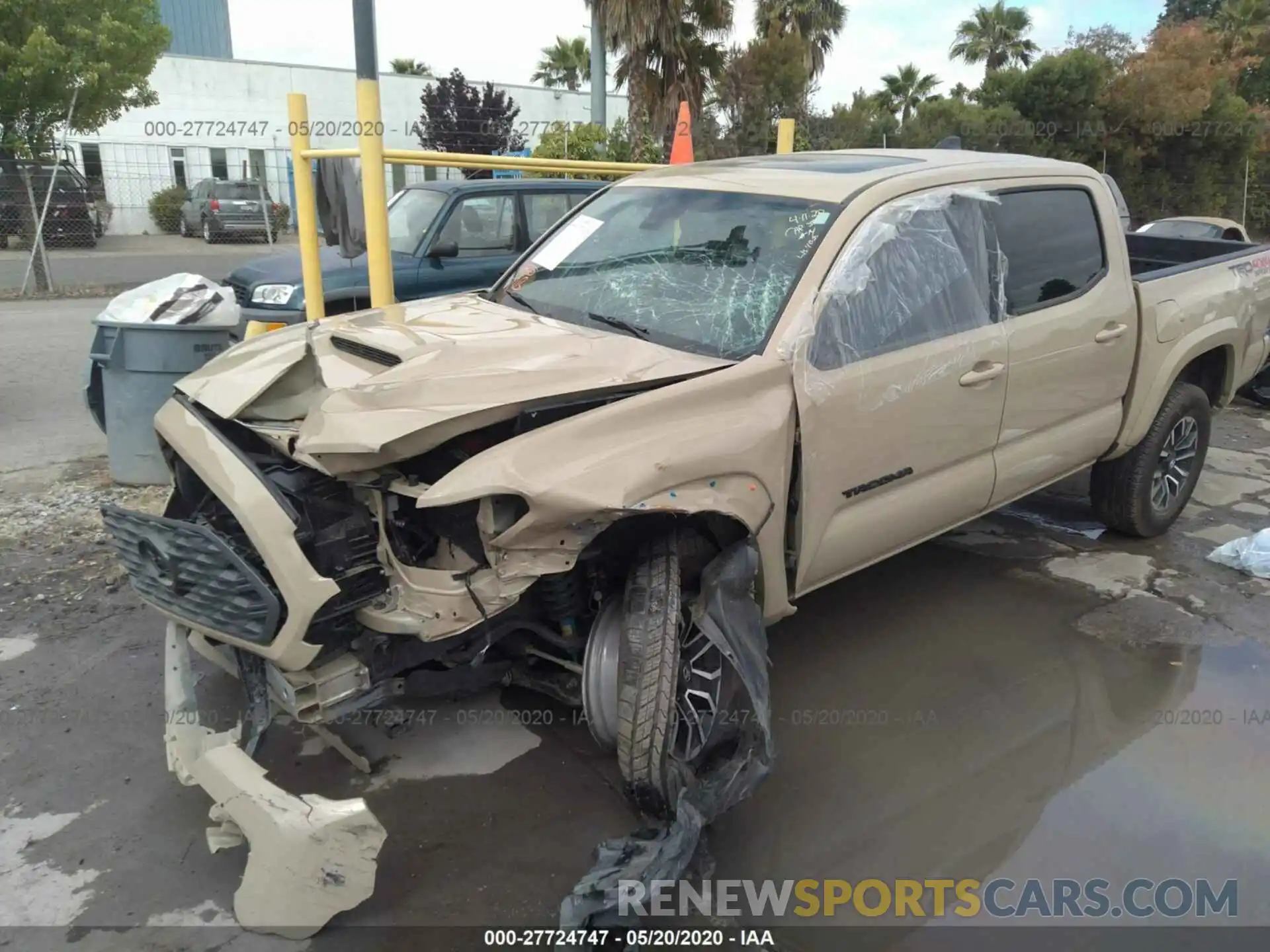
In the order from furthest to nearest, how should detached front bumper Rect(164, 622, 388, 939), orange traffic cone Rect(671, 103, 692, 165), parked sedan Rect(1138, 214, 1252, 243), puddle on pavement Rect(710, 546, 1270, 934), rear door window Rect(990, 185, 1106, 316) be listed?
parked sedan Rect(1138, 214, 1252, 243) → orange traffic cone Rect(671, 103, 692, 165) → rear door window Rect(990, 185, 1106, 316) → puddle on pavement Rect(710, 546, 1270, 934) → detached front bumper Rect(164, 622, 388, 939)

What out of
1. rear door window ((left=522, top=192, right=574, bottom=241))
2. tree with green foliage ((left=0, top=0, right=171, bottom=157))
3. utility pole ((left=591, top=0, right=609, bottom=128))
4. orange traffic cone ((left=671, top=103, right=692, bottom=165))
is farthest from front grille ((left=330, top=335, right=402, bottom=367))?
tree with green foliage ((left=0, top=0, right=171, bottom=157))

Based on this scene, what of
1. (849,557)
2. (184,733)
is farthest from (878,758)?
(184,733)

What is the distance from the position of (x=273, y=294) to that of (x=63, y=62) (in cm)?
946

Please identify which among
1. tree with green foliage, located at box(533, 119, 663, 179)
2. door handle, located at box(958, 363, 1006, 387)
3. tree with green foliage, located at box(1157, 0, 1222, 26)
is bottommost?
door handle, located at box(958, 363, 1006, 387)

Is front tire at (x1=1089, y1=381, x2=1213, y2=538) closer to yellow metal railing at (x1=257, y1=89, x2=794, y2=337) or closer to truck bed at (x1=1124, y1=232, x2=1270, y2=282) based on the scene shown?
truck bed at (x1=1124, y1=232, x2=1270, y2=282)

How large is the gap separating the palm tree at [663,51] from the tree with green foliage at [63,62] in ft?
23.9

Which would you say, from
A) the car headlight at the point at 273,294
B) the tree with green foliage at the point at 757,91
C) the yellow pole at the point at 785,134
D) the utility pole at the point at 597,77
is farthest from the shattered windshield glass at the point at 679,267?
the tree with green foliage at the point at 757,91

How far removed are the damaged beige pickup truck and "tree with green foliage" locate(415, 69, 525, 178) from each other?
66.9 ft

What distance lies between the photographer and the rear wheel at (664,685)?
8.84 ft

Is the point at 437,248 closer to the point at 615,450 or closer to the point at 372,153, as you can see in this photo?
the point at 372,153

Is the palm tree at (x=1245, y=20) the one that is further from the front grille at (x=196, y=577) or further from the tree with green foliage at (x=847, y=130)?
the front grille at (x=196, y=577)

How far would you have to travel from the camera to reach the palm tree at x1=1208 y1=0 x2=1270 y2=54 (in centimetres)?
3198

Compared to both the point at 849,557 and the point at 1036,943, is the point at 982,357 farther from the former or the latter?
the point at 1036,943

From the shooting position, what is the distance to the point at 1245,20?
33.9 m
